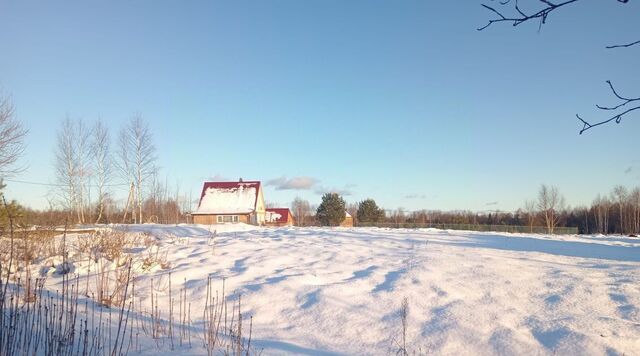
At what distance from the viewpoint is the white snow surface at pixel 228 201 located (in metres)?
36.7

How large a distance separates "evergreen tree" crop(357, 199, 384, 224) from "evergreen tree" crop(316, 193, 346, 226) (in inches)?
138

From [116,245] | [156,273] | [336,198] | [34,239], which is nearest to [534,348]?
[156,273]

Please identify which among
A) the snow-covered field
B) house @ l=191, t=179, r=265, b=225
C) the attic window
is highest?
house @ l=191, t=179, r=265, b=225

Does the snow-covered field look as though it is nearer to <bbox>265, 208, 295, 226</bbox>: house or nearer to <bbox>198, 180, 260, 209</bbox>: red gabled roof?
<bbox>198, 180, 260, 209</bbox>: red gabled roof

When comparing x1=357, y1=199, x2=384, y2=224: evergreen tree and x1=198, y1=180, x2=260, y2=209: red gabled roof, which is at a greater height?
x1=198, y1=180, x2=260, y2=209: red gabled roof

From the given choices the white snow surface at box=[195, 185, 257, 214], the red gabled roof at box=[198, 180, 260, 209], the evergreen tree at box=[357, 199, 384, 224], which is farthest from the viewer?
the evergreen tree at box=[357, 199, 384, 224]

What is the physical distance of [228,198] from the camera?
123ft

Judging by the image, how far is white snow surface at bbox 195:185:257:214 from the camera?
36688mm

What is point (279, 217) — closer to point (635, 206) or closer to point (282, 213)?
point (282, 213)

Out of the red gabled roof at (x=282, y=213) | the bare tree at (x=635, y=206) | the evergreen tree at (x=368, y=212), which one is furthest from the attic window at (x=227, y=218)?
the bare tree at (x=635, y=206)

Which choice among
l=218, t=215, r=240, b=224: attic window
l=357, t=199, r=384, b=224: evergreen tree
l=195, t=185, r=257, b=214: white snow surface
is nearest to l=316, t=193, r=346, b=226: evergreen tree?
l=357, t=199, r=384, b=224: evergreen tree

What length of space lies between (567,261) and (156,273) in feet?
24.2

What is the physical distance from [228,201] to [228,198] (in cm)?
33

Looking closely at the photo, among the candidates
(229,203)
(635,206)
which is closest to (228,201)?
(229,203)
